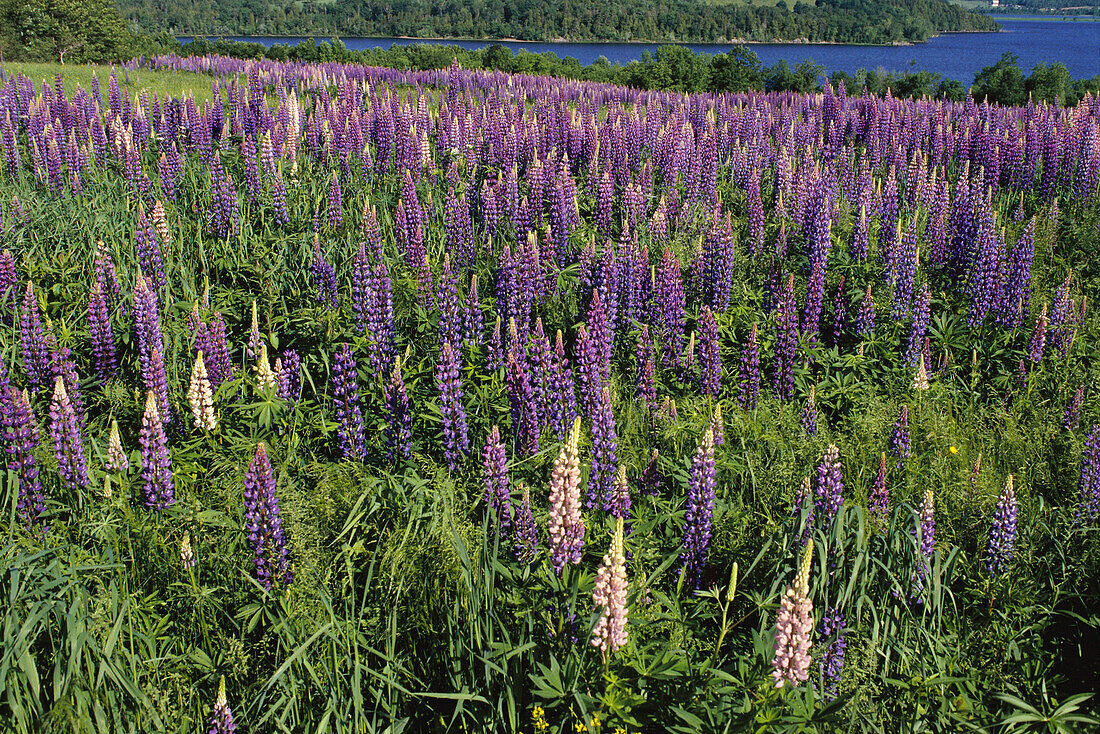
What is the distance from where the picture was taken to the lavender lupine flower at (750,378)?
5.91 m

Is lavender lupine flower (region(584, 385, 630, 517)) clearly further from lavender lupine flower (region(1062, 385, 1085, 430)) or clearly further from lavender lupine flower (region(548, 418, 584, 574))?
lavender lupine flower (region(1062, 385, 1085, 430))

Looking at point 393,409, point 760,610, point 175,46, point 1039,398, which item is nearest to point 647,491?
point 760,610

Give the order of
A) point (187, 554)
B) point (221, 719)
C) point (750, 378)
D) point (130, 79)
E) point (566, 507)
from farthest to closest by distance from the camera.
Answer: point (130, 79), point (750, 378), point (187, 554), point (566, 507), point (221, 719)

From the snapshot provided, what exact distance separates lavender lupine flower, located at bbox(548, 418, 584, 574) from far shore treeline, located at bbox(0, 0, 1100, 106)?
19226 millimetres

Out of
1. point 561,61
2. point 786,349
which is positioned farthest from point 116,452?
point 561,61

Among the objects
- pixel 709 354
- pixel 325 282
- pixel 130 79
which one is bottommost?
pixel 709 354

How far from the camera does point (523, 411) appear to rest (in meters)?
4.96

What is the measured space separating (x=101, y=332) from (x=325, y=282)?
1722 mm

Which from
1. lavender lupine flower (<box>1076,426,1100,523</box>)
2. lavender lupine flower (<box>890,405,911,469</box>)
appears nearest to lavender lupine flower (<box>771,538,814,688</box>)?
lavender lupine flower (<box>890,405,911,469</box>)

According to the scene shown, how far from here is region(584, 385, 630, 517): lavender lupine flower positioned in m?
4.55

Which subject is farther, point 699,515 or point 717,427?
point 717,427

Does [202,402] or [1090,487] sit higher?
[202,402]

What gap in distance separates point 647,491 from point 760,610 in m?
1.05

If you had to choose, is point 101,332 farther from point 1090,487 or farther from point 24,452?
point 1090,487
